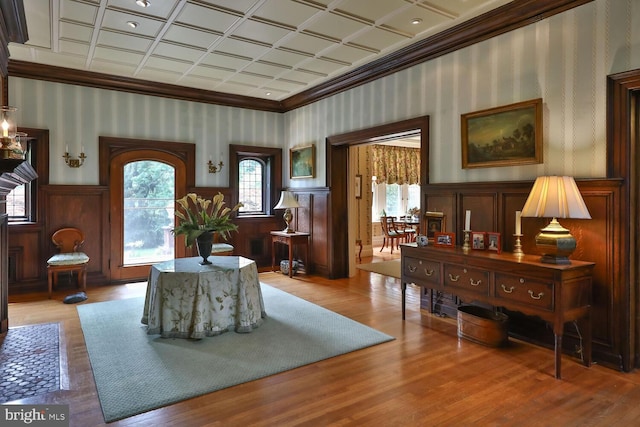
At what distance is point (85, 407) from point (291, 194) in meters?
4.86

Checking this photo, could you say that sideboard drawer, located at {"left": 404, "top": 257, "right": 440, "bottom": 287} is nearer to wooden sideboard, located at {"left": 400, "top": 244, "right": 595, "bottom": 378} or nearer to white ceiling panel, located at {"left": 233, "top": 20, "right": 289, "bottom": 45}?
wooden sideboard, located at {"left": 400, "top": 244, "right": 595, "bottom": 378}

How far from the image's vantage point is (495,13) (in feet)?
13.0

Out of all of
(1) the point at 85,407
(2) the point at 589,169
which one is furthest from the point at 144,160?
(2) the point at 589,169

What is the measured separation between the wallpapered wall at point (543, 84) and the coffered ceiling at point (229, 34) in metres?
0.46

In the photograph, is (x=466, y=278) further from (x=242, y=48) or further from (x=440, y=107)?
(x=242, y=48)

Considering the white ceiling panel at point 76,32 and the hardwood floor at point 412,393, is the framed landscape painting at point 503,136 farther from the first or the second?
the white ceiling panel at point 76,32

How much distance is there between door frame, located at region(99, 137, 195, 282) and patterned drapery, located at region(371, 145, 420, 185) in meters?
5.20

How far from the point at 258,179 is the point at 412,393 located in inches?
225

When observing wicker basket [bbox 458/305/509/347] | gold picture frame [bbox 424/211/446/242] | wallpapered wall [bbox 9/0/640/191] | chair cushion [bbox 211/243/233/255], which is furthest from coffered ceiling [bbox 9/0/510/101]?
wicker basket [bbox 458/305/509/347]

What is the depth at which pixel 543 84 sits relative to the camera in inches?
146

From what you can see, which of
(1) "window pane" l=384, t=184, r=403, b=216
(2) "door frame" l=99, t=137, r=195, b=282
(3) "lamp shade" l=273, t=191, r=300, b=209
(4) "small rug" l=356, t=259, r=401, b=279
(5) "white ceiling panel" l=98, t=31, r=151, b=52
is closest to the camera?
(5) "white ceiling panel" l=98, t=31, r=151, b=52

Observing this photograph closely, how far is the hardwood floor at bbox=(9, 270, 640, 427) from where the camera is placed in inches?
96.5

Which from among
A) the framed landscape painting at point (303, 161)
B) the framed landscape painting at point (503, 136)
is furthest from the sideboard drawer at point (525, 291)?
the framed landscape painting at point (303, 161)

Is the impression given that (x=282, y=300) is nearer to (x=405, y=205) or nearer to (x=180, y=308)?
(x=180, y=308)
